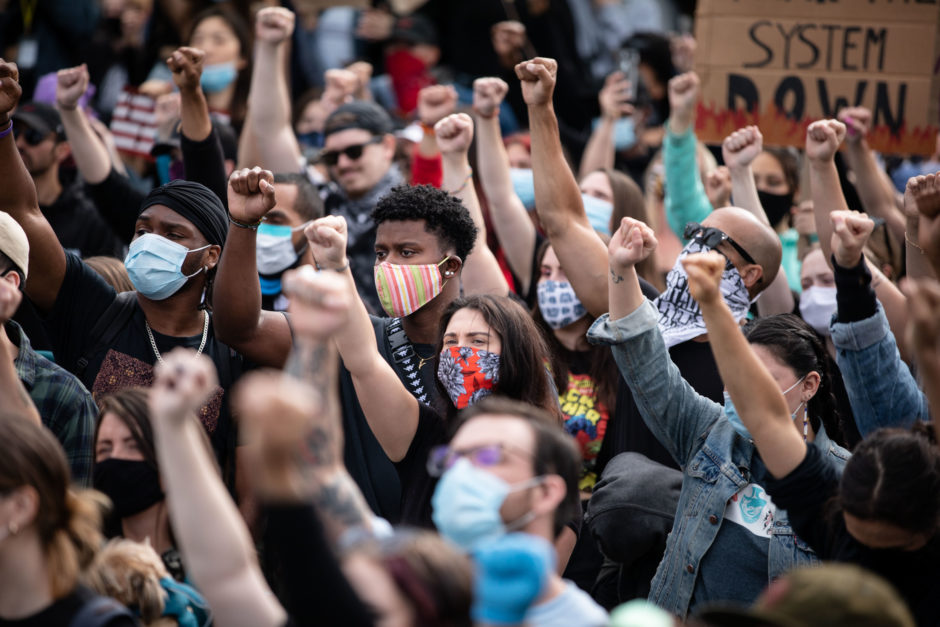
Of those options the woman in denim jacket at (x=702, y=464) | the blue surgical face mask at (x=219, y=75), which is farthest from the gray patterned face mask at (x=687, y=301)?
the blue surgical face mask at (x=219, y=75)

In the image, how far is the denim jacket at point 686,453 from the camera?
3.52m

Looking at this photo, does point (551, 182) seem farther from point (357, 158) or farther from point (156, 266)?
point (357, 158)

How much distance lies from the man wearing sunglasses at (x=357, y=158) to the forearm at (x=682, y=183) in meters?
1.52

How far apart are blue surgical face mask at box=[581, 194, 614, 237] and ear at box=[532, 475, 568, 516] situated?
3.15 m

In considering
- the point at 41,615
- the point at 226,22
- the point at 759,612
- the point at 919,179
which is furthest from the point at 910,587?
the point at 226,22

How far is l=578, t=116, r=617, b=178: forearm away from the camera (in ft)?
22.8

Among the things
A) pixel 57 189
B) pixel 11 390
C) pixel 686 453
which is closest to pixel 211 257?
pixel 11 390

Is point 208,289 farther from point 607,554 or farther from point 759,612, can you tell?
point 759,612

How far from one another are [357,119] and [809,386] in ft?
11.1

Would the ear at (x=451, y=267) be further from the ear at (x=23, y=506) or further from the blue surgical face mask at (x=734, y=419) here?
the ear at (x=23, y=506)

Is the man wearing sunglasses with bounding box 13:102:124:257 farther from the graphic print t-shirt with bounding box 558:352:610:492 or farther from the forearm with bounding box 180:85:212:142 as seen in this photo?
the graphic print t-shirt with bounding box 558:352:610:492

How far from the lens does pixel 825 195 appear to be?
4742 mm

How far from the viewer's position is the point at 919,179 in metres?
3.65

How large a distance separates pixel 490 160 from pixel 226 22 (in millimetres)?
2827
